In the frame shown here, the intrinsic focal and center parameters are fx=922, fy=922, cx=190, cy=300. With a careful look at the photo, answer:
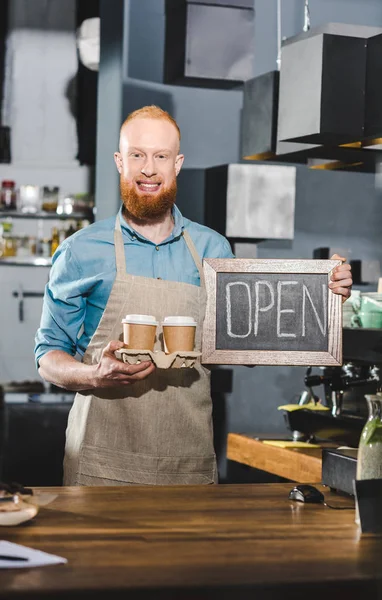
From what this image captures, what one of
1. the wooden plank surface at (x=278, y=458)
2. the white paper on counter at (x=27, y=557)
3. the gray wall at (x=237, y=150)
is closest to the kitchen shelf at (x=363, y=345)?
the wooden plank surface at (x=278, y=458)

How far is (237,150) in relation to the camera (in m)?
4.81

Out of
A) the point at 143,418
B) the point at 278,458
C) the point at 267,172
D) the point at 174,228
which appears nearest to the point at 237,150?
the point at 267,172

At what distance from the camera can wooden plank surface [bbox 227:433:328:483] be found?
367cm

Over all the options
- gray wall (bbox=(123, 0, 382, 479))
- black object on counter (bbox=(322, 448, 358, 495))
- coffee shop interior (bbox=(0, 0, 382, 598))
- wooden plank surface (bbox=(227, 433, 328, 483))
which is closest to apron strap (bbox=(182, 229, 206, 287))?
coffee shop interior (bbox=(0, 0, 382, 598))

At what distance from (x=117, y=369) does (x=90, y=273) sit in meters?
0.53

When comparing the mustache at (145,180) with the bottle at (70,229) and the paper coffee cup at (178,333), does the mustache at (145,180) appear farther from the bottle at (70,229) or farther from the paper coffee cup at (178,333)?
the bottle at (70,229)

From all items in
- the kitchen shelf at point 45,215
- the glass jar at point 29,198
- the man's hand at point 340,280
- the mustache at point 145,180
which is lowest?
the man's hand at point 340,280

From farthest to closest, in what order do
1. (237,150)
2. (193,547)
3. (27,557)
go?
(237,150), (193,547), (27,557)

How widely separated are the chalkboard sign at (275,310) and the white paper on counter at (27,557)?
104 centimetres

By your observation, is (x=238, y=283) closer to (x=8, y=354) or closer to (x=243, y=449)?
(x=243, y=449)

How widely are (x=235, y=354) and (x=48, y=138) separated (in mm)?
5458

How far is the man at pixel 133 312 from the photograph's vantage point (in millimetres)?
2646

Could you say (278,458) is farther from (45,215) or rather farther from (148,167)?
(45,215)

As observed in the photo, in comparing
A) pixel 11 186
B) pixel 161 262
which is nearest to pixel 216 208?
pixel 161 262
